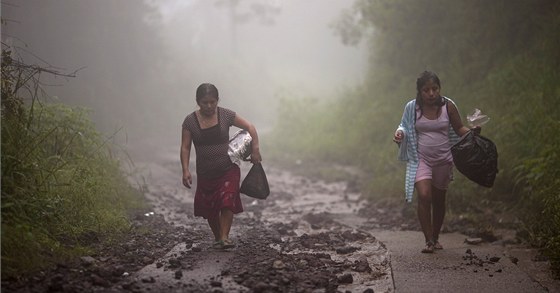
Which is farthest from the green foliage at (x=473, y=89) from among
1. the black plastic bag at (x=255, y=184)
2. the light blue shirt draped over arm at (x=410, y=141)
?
the black plastic bag at (x=255, y=184)

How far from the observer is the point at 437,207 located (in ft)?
22.0

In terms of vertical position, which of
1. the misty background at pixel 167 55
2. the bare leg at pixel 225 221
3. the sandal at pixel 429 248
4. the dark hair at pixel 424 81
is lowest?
the sandal at pixel 429 248

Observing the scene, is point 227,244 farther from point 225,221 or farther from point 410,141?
point 410,141

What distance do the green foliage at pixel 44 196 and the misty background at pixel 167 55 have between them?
116 cm

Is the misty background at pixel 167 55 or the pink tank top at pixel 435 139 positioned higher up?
the misty background at pixel 167 55

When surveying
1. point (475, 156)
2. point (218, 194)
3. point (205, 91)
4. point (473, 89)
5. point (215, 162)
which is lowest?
point (475, 156)

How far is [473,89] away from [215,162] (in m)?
8.15

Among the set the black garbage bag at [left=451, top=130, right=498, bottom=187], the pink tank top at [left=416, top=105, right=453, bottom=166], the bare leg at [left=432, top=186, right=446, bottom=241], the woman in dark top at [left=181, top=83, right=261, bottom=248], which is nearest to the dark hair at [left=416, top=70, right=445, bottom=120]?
the pink tank top at [left=416, top=105, right=453, bottom=166]

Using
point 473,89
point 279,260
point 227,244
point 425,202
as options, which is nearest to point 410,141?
point 425,202

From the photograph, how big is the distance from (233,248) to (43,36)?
792 cm

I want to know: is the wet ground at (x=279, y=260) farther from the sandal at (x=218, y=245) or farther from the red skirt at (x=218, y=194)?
the red skirt at (x=218, y=194)

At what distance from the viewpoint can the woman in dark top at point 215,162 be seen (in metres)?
6.27

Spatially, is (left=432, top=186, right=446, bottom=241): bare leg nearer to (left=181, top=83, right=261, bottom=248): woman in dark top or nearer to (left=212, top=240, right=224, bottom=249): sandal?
(left=181, top=83, right=261, bottom=248): woman in dark top

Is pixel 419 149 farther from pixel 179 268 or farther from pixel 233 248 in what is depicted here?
pixel 179 268
